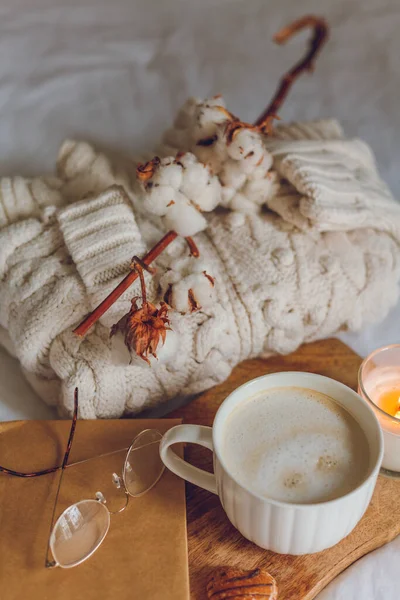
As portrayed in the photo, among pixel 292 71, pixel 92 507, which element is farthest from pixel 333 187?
pixel 92 507

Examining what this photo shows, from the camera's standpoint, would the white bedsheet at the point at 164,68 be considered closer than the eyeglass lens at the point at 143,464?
No

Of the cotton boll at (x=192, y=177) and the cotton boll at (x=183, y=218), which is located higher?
the cotton boll at (x=192, y=177)

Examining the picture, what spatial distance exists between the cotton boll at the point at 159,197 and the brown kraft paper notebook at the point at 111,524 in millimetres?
205

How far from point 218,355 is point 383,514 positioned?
210 mm

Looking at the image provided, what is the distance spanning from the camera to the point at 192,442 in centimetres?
48

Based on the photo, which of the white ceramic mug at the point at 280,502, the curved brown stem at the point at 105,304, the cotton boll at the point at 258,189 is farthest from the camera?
the cotton boll at the point at 258,189

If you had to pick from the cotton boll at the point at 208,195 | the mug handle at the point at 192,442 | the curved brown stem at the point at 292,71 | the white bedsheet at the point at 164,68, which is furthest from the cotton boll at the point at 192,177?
the white bedsheet at the point at 164,68

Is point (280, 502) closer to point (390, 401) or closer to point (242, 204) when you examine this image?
point (390, 401)

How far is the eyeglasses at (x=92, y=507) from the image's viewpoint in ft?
1.51

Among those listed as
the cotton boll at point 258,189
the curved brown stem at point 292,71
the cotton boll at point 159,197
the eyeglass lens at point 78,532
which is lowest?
the eyeglass lens at point 78,532

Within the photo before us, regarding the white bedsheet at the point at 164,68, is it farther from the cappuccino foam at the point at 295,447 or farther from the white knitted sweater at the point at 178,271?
the cappuccino foam at the point at 295,447

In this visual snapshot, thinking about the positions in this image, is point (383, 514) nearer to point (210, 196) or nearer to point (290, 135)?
point (210, 196)

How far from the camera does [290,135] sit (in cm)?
77

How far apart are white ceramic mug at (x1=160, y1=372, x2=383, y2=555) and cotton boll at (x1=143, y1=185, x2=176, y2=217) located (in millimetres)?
185
